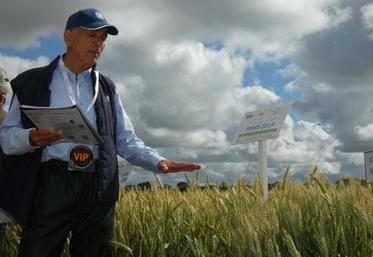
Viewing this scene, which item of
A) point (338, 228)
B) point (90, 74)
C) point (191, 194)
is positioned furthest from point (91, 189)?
point (191, 194)

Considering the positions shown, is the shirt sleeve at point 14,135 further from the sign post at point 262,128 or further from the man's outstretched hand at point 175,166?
the sign post at point 262,128

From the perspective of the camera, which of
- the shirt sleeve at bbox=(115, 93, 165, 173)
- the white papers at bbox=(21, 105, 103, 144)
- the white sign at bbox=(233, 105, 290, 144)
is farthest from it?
the white sign at bbox=(233, 105, 290, 144)

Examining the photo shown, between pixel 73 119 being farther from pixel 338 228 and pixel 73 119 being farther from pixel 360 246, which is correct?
pixel 360 246

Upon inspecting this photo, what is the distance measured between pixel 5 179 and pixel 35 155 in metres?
0.23

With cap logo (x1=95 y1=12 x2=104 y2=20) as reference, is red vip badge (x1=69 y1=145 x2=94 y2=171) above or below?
below

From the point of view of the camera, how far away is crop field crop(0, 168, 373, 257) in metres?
2.22

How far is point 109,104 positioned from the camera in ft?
8.89

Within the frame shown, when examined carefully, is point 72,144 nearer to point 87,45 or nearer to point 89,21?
point 87,45

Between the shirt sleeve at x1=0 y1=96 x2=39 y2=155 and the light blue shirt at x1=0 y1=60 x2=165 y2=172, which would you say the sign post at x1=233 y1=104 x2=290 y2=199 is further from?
the shirt sleeve at x1=0 y1=96 x2=39 y2=155

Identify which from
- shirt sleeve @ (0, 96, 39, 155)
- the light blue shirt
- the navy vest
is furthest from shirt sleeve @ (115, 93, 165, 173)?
shirt sleeve @ (0, 96, 39, 155)

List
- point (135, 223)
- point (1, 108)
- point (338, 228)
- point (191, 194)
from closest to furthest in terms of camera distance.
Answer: point (338, 228) → point (1, 108) → point (135, 223) → point (191, 194)

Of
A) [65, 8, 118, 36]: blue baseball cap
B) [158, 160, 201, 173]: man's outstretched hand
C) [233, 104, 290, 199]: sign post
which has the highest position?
[65, 8, 118, 36]: blue baseball cap

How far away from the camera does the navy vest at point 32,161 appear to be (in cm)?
247

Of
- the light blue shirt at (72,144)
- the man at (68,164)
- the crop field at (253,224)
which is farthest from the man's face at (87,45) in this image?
the crop field at (253,224)
